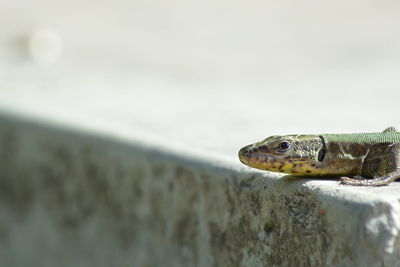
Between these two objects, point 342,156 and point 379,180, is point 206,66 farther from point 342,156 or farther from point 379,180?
point 379,180

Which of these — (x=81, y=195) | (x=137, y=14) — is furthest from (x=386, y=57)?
(x=137, y=14)

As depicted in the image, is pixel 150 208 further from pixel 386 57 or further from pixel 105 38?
pixel 105 38

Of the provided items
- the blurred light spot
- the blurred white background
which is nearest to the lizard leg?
the blurred white background

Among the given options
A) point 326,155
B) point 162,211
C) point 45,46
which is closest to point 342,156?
point 326,155

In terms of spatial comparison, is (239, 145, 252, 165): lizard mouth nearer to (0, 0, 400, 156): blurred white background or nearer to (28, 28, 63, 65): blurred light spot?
(0, 0, 400, 156): blurred white background

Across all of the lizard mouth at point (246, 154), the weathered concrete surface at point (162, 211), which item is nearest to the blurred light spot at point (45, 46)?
the weathered concrete surface at point (162, 211)

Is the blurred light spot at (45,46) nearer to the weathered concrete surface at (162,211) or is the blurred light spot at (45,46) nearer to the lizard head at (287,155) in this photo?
the weathered concrete surface at (162,211)
